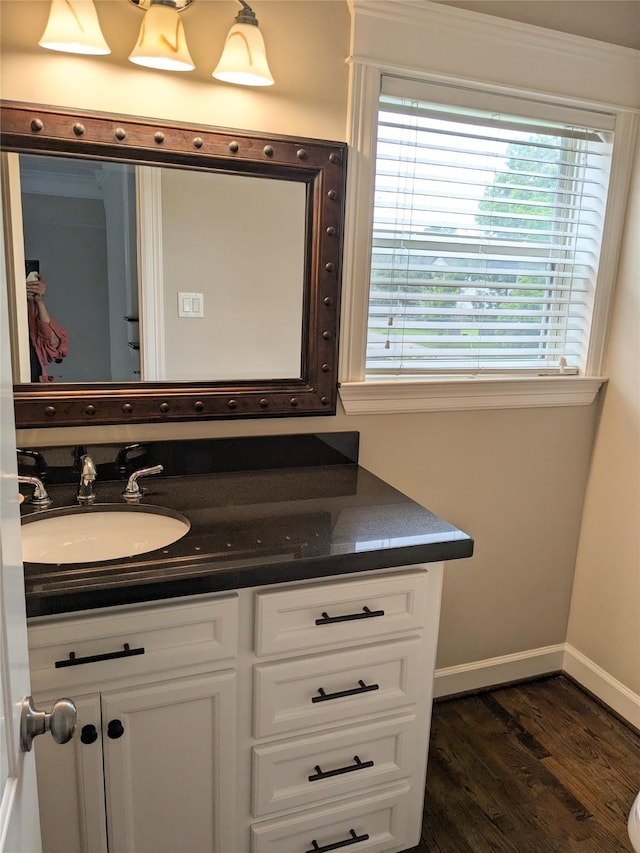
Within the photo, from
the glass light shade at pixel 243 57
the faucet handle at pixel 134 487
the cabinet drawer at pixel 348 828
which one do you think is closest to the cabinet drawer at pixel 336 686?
the cabinet drawer at pixel 348 828

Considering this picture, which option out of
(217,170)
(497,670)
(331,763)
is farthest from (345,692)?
(217,170)

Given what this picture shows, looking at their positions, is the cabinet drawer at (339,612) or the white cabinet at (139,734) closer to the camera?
the white cabinet at (139,734)

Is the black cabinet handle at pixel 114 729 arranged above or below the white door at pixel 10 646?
below

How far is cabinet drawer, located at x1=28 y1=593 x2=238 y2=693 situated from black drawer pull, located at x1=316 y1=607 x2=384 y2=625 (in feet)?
0.61

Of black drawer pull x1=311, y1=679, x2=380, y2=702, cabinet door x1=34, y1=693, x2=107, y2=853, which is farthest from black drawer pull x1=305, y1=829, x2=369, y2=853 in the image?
cabinet door x1=34, y1=693, x2=107, y2=853

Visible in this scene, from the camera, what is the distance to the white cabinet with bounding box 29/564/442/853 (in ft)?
4.06

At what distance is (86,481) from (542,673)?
1.81m

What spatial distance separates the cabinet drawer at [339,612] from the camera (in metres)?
1.35

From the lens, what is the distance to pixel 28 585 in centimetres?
114

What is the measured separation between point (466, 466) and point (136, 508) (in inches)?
42.6

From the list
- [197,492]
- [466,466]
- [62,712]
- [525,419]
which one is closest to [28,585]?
[62,712]

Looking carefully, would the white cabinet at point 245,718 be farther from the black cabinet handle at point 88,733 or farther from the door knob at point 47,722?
the door knob at point 47,722

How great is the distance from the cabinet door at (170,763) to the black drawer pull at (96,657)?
79 mm

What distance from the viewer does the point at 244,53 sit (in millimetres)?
1533
